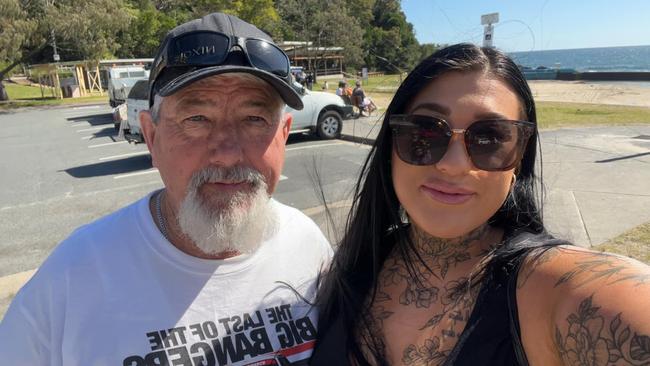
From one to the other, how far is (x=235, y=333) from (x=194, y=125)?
0.74m

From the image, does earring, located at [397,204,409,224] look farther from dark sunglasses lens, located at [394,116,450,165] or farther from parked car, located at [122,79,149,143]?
parked car, located at [122,79,149,143]

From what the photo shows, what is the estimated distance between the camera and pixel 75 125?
58.6 feet

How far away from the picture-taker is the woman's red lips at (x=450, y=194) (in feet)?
4.42

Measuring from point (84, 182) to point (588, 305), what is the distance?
9086 millimetres

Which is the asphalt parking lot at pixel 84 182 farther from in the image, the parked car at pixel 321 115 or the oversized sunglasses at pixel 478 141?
the oversized sunglasses at pixel 478 141

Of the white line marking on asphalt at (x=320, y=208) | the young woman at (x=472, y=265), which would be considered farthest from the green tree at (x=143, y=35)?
the young woman at (x=472, y=265)

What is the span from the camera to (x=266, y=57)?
165 cm

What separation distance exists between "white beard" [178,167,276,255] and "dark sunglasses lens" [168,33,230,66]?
1.25 ft

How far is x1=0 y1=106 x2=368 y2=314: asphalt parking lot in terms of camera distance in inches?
224

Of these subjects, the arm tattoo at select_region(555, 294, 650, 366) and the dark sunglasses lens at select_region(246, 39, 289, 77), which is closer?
the arm tattoo at select_region(555, 294, 650, 366)

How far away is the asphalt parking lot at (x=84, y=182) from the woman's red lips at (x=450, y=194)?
1.38 m

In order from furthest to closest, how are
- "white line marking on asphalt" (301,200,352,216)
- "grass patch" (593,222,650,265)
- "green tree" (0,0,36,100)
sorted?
"green tree" (0,0,36,100) < "white line marking on asphalt" (301,200,352,216) < "grass patch" (593,222,650,265)

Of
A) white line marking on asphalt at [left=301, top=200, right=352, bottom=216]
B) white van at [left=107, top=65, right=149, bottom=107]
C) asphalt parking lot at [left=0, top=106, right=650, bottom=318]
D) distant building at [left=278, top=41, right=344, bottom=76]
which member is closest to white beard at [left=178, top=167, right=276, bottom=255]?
asphalt parking lot at [left=0, top=106, right=650, bottom=318]

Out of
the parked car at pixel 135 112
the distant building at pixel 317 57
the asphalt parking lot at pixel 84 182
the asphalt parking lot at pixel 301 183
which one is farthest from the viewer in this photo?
the distant building at pixel 317 57
